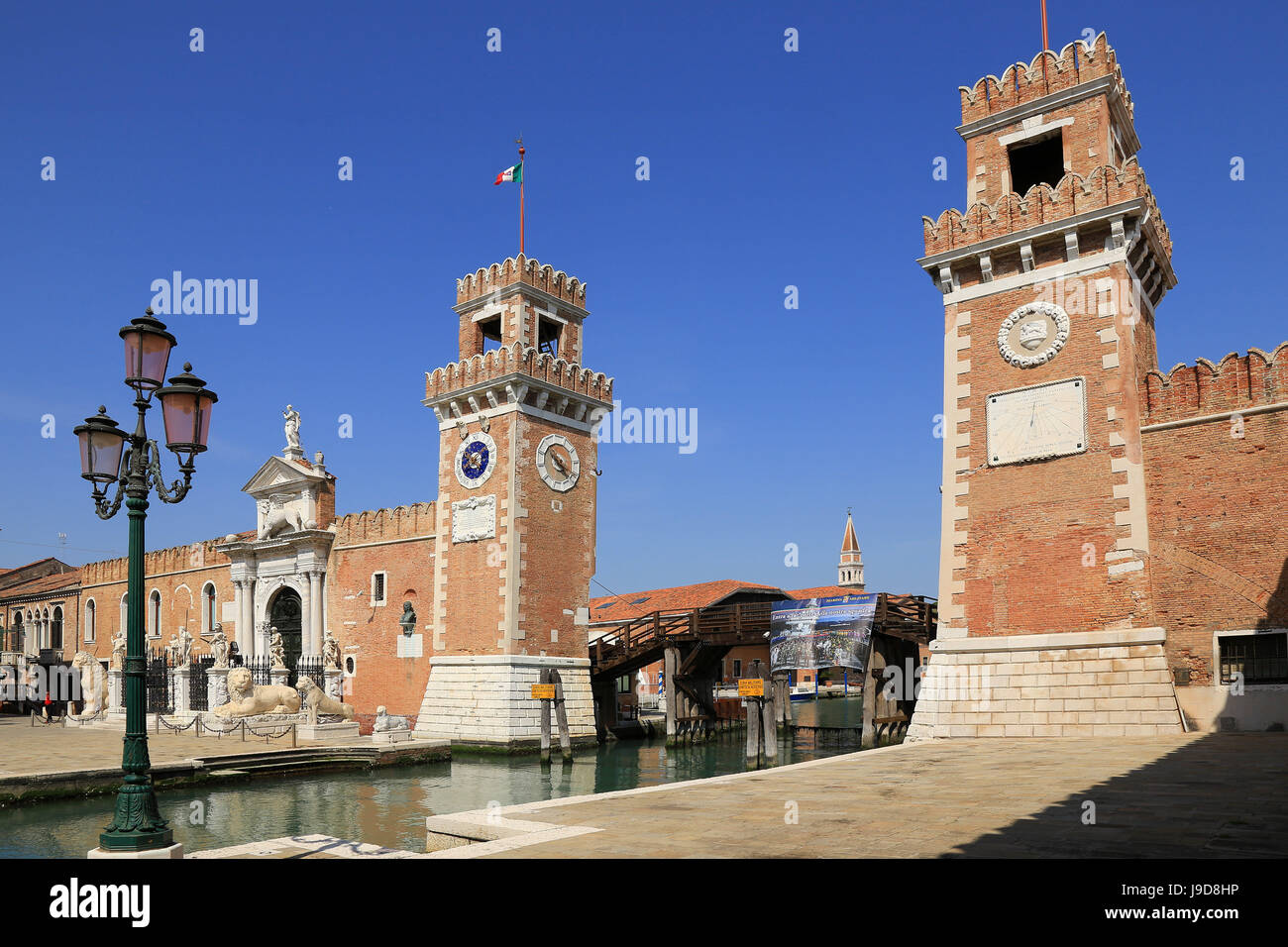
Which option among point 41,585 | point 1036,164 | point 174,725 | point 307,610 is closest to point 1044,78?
point 1036,164

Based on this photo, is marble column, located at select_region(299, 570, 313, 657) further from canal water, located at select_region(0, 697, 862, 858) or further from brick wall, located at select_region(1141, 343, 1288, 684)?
brick wall, located at select_region(1141, 343, 1288, 684)

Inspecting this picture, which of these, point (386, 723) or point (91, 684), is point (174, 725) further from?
point (91, 684)

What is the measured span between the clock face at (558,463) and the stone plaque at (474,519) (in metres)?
1.87

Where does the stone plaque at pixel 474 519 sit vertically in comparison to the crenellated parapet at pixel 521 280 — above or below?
below

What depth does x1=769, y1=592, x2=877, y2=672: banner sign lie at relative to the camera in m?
27.1

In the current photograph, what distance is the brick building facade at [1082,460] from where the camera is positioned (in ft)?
56.4

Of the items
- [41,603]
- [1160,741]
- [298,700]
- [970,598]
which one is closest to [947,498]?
[970,598]

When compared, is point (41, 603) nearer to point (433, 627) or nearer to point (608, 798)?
point (433, 627)

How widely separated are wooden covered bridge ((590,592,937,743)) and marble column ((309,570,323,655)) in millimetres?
11049

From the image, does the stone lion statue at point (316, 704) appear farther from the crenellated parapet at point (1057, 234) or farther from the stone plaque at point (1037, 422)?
the crenellated parapet at point (1057, 234)

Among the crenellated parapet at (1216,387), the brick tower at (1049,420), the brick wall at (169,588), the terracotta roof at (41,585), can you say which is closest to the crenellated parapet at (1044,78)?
the brick tower at (1049,420)

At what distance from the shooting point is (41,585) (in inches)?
2282

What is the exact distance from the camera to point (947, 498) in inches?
792
